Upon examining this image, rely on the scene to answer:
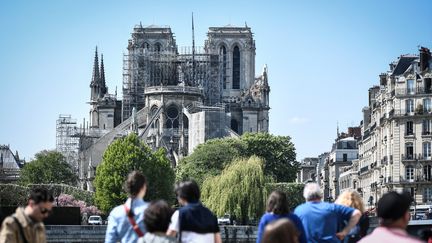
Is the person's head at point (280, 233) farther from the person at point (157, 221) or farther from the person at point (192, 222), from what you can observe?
the person at point (192, 222)

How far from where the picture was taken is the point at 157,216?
514 inches

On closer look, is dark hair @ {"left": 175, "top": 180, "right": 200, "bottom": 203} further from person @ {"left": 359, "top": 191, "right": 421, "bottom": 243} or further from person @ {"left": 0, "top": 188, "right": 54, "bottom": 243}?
person @ {"left": 359, "top": 191, "right": 421, "bottom": 243}

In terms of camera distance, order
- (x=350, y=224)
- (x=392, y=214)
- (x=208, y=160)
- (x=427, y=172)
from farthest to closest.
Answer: (x=208, y=160)
(x=427, y=172)
(x=350, y=224)
(x=392, y=214)

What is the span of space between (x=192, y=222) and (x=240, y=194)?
61.5m

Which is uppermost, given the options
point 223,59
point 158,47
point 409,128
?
point 158,47

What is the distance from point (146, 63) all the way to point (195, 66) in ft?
22.0

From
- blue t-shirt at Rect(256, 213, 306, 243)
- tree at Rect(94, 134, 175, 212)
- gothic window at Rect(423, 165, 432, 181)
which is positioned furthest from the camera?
tree at Rect(94, 134, 175, 212)

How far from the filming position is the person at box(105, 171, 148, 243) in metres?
15.0

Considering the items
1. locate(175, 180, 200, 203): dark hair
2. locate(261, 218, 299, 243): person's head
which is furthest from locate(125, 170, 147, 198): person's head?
locate(261, 218, 299, 243): person's head

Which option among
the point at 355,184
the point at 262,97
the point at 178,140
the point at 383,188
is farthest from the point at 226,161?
the point at 262,97

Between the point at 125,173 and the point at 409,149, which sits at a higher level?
the point at 409,149

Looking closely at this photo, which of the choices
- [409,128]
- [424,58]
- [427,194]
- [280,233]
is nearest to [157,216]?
[280,233]

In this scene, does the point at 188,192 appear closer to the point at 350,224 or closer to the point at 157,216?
the point at 157,216

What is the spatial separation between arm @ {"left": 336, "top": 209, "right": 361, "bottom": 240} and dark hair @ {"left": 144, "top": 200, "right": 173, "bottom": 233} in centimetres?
379
